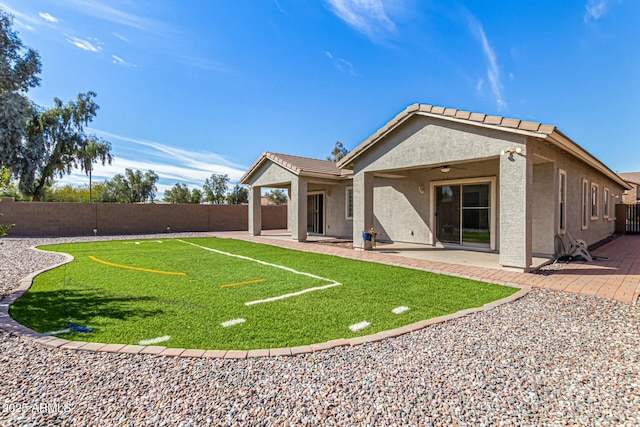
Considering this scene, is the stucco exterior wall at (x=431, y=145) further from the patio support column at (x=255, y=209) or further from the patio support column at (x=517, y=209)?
the patio support column at (x=255, y=209)

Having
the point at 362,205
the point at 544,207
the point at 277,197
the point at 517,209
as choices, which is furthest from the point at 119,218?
the point at 277,197

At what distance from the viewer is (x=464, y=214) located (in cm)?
1187

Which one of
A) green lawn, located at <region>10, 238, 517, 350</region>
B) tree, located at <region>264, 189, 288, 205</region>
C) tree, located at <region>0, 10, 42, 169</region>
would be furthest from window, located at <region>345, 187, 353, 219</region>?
tree, located at <region>264, 189, 288, 205</region>

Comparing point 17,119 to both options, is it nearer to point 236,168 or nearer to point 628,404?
point 628,404

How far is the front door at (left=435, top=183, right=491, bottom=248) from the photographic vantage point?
11.4m

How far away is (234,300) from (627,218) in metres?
26.4

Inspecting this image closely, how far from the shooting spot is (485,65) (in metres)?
14.9

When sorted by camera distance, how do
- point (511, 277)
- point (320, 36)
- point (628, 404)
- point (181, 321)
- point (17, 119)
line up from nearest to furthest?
point (628, 404) → point (181, 321) → point (511, 277) → point (320, 36) → point (17, 119)

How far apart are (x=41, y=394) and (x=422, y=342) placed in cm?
398

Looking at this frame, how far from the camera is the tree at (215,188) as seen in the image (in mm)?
52875

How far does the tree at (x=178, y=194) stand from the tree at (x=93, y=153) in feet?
73.4

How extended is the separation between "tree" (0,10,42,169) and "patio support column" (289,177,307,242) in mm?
13867

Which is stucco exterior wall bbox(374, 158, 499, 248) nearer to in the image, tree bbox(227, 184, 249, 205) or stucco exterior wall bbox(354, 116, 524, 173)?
stucco exterior wall bbox(354, 116, 524, 173)

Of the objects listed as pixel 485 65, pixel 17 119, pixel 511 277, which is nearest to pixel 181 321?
pixel 511 277
